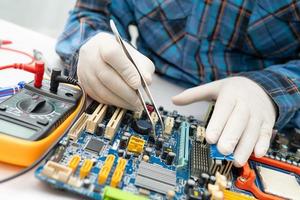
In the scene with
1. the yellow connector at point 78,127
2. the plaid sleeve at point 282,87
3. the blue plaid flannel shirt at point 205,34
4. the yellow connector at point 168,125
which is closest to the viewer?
the yellow connector at point 78,127

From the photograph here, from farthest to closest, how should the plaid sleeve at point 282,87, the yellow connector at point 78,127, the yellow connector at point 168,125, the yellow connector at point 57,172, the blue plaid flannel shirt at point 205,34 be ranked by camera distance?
the blue plaid flannel shirt at point 205,34, the plaid sleeve at point 282,87, the yellow connector at point 168,125, the yellow connector at point 78,127, the yellow connector at point 57,172

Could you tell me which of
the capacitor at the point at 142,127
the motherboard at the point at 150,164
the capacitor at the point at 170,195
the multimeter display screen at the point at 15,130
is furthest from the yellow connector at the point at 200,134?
the multimeter display screen at the point at 15,130

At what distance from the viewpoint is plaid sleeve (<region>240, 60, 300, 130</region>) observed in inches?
32.9

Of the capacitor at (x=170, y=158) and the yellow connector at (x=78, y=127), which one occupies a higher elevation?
the yellow connector at (x=78, y=127)

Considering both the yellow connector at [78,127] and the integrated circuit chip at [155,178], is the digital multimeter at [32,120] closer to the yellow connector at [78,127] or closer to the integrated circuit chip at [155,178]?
the yellow connector at [78,127]

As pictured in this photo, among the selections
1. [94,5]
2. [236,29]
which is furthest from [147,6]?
[236,29]

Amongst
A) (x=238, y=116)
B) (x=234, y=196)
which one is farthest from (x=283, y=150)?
(x=234, y=196)

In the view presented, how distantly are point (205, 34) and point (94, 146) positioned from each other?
539 mm

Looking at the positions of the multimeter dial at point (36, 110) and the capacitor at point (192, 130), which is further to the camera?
the capacitor at point (192, 130)

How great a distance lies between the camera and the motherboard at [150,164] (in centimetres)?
52

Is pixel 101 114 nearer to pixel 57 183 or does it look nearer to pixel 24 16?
pixel 57 183

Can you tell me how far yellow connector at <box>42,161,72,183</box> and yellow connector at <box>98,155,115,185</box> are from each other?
4 cm

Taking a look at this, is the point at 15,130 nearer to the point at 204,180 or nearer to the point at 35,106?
the point at 35,106

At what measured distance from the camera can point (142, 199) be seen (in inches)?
19.7
